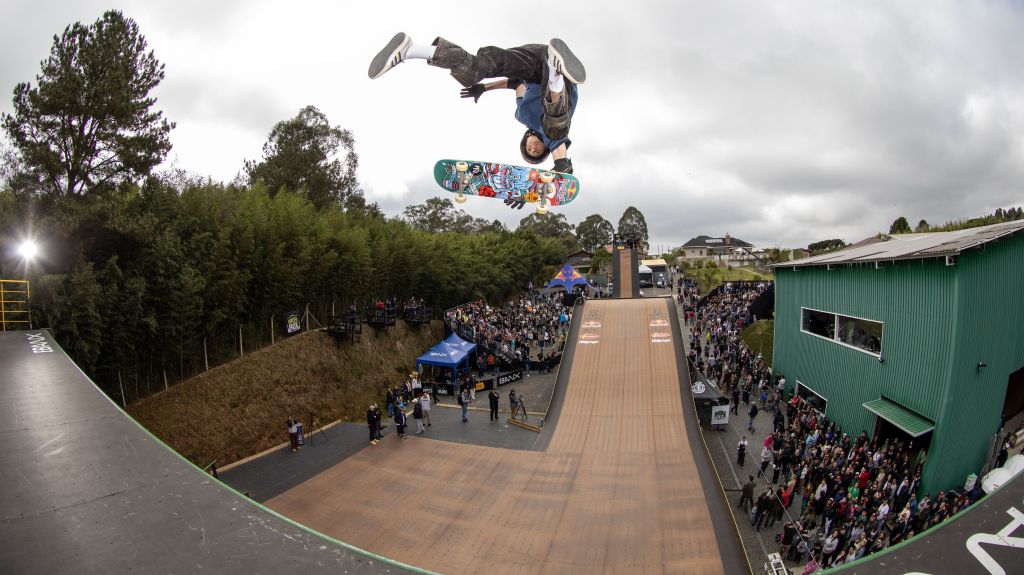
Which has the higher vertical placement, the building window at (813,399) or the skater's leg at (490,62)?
the skater's leg at (490,62)

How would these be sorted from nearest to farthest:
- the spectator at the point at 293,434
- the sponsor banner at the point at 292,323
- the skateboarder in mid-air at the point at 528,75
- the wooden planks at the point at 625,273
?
the skateboarder in mid-air at the point at 528,75, the spectator at the point at 293,434, the sponsor banner at the point at 292,323, the wooden planks at the point at 625,273

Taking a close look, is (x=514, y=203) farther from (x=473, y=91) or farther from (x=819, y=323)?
(x=819, y=323)

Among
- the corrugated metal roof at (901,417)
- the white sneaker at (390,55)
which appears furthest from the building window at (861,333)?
the white sneaker at (390,55)

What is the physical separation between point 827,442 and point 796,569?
4.58 m

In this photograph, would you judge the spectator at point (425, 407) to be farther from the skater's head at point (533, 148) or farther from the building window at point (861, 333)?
the building window at point (861, 333)

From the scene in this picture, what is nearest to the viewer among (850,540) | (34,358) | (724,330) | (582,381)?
(34,358)

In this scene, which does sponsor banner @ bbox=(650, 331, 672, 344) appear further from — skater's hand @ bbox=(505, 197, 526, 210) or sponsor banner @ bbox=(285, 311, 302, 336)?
sponsor banner @ bbox=(285, 311, 302, 336)

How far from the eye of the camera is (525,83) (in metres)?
10.8

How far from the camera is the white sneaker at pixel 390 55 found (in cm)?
912

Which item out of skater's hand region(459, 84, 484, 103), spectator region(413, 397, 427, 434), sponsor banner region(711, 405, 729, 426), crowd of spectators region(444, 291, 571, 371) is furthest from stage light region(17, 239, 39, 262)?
sponsor banner region(711, 405, 729, 426)

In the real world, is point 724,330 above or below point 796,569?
above

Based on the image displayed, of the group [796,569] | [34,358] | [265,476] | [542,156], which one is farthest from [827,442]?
[34,358]

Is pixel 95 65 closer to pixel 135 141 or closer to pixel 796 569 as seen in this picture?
pixel 135 141

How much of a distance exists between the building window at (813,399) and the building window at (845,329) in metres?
1.74
